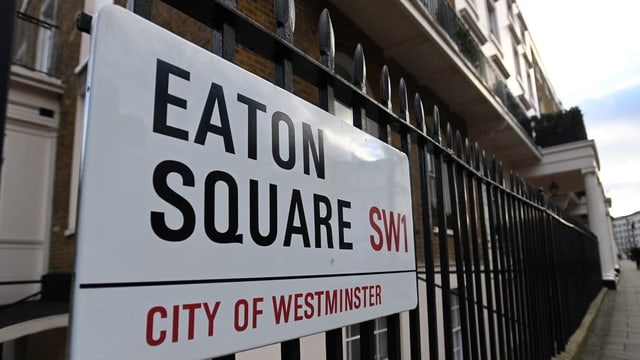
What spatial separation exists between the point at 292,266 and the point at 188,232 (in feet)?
1.04

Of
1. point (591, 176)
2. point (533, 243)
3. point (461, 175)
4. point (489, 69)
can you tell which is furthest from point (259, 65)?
point (591, 176)

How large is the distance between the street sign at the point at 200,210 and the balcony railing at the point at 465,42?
21.5ft

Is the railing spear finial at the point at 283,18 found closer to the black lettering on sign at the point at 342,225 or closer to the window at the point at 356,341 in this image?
the black lettering on sign at the point at 342,225

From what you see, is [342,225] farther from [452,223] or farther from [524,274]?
[524,274]

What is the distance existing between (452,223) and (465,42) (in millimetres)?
8860

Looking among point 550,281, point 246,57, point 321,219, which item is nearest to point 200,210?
point 321,219

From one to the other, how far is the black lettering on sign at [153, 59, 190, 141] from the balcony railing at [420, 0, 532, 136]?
6750 millimetres

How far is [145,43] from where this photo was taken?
84cm

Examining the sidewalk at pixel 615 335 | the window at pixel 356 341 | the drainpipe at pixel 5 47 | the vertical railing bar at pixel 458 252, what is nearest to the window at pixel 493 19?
the sidewalk at pixel 615 335

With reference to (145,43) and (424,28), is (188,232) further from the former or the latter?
(424,28)

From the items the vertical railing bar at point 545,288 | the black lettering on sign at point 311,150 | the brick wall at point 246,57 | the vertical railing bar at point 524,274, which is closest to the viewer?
the black lettering on sign at point 311,150

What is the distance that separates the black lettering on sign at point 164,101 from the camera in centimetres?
84

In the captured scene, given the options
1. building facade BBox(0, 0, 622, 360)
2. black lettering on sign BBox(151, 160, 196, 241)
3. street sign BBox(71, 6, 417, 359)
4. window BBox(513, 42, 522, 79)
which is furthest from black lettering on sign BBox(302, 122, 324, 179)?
window BBox(513, 42, 522, 79)

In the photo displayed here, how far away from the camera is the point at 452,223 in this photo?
2203 millimetres
